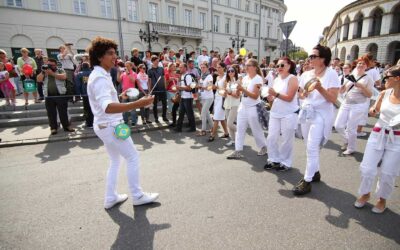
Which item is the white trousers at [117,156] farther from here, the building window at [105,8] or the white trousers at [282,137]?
the building window at [105,8]

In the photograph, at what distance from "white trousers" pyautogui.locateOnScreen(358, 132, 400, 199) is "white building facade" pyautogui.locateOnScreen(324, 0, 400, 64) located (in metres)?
45.3

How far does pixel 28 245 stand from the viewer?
2.64 m

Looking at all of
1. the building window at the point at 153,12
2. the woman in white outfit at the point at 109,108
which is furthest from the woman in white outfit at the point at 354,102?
the building window at the point at 153,12

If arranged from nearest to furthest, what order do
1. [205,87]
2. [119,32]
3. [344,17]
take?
[205,87]
[119,32]
[344,17]

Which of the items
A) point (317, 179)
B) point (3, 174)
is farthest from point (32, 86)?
point (317, 179)

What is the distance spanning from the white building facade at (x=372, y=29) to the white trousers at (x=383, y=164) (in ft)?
149

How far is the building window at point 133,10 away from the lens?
28000mm

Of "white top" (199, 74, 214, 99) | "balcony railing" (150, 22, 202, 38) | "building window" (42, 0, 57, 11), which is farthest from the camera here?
"balcony railing" (150, 22, 202, 38)

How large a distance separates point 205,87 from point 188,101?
994 mm

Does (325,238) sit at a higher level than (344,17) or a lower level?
lower

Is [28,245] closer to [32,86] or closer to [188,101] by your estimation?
[188,101]

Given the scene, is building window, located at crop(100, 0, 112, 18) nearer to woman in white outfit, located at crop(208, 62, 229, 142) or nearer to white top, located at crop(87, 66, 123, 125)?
woman in white outfit, located at crop(208, 62, 229, 142)

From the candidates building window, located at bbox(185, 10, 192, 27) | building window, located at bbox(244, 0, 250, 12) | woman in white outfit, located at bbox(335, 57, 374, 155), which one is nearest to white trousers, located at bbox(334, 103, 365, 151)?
woman in white outfit, located at bbox(335, 57, 374, 155)

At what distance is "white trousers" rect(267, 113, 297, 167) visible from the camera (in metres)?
4.09
